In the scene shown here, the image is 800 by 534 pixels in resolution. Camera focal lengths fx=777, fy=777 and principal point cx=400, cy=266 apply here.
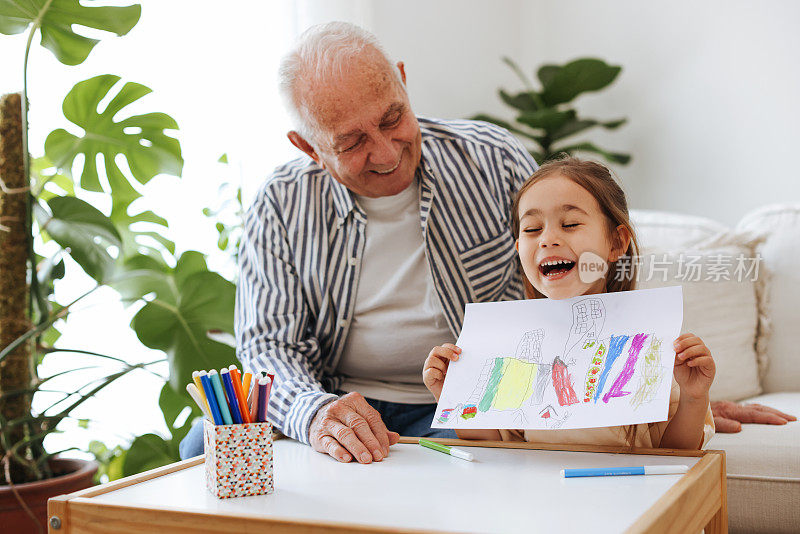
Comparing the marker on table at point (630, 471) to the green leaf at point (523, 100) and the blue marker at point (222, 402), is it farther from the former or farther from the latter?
the green leaf at point (523, 100)

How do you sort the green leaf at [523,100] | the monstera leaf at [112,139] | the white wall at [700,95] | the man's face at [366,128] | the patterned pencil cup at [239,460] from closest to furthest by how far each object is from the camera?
1. the patterned pencil cup at [239,460]
2. the man's face at [366,128]
3. the monstera leaf at [112,139]
4. the white wall at [700,95]
5. the green leaf at [523,100]

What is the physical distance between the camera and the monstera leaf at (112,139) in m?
1.64

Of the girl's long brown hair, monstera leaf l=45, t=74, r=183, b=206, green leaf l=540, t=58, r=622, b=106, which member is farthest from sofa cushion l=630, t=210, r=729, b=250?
monstera leaf l=45, t=74, r=183, b=206

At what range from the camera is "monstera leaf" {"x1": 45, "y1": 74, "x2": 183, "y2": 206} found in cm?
164

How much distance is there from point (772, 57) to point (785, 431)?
1.50 metres

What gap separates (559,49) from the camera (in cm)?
297

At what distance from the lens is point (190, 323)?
67.7 inches

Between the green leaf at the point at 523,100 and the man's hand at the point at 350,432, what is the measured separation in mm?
1827

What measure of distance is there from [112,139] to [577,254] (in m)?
1.10

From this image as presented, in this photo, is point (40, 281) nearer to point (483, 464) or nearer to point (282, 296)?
point (282, 296)

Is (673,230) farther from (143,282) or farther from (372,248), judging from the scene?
(143,282)

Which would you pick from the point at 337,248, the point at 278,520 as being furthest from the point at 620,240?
the point at 278,520

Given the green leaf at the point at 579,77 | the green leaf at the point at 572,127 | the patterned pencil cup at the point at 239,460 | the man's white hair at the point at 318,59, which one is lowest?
the patterned pencil cup at the point at 239,460

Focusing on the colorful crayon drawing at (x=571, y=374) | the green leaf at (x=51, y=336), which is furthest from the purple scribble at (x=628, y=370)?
the green leaf at (x=51, y=336)
